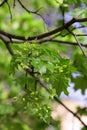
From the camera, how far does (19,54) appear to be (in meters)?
1.81

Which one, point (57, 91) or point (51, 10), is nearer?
point (57, 91)

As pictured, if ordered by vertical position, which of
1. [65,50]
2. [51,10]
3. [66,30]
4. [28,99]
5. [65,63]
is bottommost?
[28,99]

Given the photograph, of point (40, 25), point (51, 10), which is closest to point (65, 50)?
point (40, 25)

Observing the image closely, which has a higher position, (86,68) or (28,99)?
(86,68)

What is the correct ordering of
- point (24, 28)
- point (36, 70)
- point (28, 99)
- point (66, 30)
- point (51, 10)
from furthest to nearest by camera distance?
point (51, 10) → point (24, 28) → point (66, 30) → point (28, 99) → point (36, 70)

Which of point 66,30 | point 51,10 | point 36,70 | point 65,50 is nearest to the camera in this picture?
point 36,70

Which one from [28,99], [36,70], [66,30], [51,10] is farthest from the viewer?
[51,10]

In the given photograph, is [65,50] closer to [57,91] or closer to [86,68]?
[86,68]

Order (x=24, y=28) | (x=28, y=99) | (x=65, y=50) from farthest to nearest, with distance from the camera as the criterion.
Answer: (x=24, y=28) < (x=65, y=50) < (x=28, y=99)

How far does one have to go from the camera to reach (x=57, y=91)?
6.35 ft

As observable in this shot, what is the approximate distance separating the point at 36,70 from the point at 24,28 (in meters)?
3.03

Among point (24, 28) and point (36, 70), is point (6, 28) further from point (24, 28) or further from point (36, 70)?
point (36, 70)

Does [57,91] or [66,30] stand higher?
[66,30]

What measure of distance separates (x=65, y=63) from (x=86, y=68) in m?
0.66
